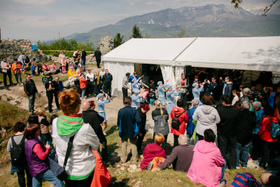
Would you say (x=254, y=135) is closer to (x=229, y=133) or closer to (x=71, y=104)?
(x=229, y=133)

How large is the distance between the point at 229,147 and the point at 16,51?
69.7 ft

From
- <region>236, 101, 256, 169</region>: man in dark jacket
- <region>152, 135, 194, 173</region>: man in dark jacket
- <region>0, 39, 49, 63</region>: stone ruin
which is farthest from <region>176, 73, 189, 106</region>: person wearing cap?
<region>0, 39, 49, 63</region>: stone ruin

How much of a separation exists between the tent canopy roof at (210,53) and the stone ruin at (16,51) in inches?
430

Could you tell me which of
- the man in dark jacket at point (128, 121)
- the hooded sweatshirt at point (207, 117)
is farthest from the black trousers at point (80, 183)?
the hooded sweatshirt at point (207, 117)

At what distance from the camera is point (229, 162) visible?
14.4 ft

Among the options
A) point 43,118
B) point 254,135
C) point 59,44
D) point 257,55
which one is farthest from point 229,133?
point 59,44

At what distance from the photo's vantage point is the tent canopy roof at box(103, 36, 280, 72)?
24.5 ft

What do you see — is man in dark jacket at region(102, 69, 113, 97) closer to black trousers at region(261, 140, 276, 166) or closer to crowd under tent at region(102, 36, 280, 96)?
crowd under tent at region(102, 36, 280, 96)

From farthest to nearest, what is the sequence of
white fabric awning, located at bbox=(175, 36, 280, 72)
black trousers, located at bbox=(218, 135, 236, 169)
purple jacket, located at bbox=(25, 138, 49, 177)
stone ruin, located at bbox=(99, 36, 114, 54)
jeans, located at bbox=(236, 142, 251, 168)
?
stone ruin, located at bbox=(99, 36, 114, 54)
white fabric awning, located at bbox=(175, 36, 280, 72)
jeans, located at bbox=(236, 142, 251, 168)
black trousers, located at bbox=(218, 135, 236, 169)
purple jacket, located at bbox=(25, 138, 49, 177)

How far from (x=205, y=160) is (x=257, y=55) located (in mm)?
6864

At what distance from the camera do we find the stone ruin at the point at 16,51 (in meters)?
17.7

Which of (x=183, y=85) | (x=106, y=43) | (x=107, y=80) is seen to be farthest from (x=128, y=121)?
(x=106, y=43)

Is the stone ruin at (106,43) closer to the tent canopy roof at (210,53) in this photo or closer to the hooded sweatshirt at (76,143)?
the tent canopy roof at (210,53)

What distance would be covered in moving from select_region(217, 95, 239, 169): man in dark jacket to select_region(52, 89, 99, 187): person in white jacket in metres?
3.20
